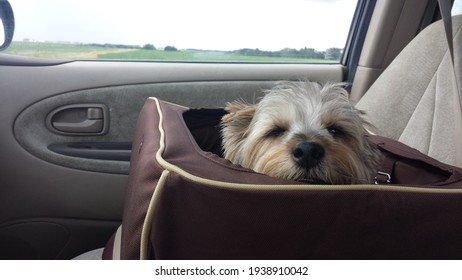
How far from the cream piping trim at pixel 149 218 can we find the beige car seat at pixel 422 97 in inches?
60.6

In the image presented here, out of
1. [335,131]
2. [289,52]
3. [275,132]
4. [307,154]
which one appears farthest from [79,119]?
[307,154]

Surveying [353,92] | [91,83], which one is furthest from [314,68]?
[91,83]

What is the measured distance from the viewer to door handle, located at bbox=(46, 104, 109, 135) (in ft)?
10.9

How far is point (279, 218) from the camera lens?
1246mm

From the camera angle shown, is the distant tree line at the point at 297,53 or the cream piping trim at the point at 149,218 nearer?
the cream piping trim at the point at 149,218

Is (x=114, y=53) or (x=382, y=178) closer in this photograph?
→ (x=382, y=178)

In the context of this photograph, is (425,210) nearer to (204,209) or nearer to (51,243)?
(204,209)

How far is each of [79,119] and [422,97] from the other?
2284 millimetres

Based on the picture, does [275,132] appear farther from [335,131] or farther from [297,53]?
[297,53]

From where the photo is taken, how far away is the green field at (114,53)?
333 cm

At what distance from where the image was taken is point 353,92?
12.3 ft

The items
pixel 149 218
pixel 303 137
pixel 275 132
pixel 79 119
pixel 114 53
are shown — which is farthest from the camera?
pixel 114 53

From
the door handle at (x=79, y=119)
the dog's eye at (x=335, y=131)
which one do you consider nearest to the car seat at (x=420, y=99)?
the dog's eye at (x=335, y=131)

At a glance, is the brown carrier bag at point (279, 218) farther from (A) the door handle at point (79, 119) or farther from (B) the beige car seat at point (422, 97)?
(A) the door handle at point (79, 119)
